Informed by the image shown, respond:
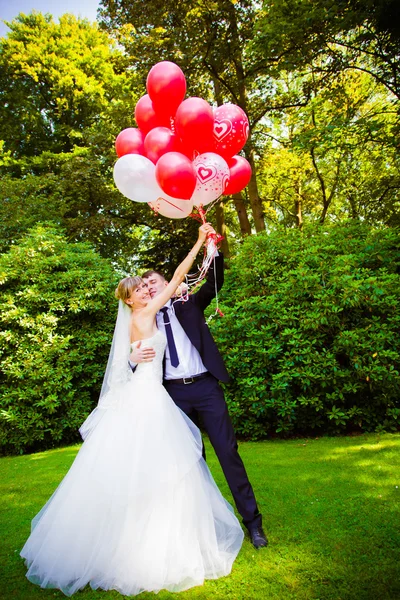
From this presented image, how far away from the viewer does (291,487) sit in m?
4.24

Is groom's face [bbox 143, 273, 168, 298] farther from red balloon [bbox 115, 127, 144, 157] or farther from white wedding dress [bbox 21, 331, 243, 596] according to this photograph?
red balloon [bbox 115, 127, 144, 157]

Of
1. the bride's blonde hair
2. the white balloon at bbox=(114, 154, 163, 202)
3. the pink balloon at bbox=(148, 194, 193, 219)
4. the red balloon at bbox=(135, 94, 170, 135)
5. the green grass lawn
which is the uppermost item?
the red balloon at bbox=(135, 94, 170, 135)

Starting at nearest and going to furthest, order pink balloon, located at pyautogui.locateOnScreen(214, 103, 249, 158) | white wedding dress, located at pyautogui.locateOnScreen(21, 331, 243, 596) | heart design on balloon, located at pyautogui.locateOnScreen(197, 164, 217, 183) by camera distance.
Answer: white wedding dress, located at pyautogui.locateOnScreen(21, 331, 243, 596) → heart design on balloon, located at pyautogui.locateOnScreen(197, 164, 217, 183) → pink balloon, located at pyautogui.locateOnScreen(214, 103, 249, 158)

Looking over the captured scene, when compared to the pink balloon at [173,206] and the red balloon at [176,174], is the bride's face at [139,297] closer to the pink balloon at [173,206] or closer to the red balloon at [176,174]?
the pink balloon at [173,206]

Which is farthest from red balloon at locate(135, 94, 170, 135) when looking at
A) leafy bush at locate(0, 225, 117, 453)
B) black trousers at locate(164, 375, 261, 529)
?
leafy bush at locate(0, 225, 117, 453)

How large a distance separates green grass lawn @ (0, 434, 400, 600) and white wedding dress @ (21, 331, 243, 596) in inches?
4.6

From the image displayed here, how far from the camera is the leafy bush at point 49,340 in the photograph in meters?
7.66

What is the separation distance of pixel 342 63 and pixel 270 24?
6.31 feet

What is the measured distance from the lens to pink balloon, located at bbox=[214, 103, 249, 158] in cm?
363

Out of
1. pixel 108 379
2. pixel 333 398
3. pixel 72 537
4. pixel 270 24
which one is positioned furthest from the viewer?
pixel 270 24

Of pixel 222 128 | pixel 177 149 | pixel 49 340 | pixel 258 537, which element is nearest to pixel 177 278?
pixel 177 149

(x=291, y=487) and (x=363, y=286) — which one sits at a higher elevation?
(x=363, y=286)

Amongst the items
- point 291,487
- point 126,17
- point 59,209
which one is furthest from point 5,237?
point 291,487

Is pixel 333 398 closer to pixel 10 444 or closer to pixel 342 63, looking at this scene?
pixel 10 444
